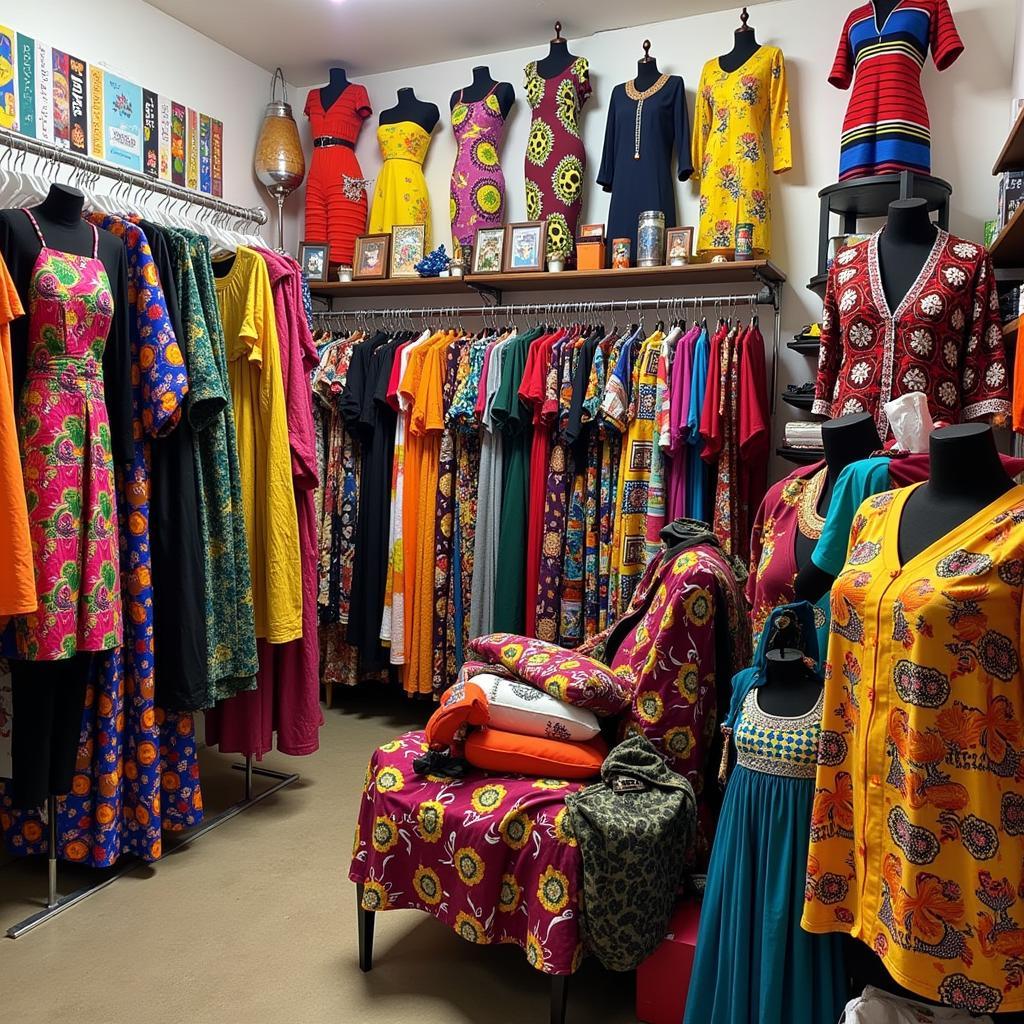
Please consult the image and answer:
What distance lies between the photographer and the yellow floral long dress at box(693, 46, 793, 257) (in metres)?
Answer: 3.58

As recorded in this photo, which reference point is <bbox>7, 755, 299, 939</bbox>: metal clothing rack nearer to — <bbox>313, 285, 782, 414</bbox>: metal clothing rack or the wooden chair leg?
the wooden chair leg

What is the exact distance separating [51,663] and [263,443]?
3.03ft

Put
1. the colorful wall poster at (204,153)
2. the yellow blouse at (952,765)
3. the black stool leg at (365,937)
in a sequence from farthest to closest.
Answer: the colorful wall poster at (204,153) → the black stool leg at (365,937) → the yellow blouse at (952,765)

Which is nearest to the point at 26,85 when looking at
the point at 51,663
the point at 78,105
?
the point at 78,105

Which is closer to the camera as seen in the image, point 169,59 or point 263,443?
point 263,443

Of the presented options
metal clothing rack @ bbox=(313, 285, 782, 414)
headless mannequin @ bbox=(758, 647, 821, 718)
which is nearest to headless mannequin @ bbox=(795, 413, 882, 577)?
headless mannequin @ bbox=(758, 647, 821, 718)

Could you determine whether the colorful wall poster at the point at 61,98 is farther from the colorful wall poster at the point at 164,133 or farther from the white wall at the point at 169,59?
the colorful wall poster at the point at 164,133

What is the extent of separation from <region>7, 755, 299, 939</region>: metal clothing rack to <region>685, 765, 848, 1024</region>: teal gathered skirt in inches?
70.4

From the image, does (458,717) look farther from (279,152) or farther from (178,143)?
(279,152)

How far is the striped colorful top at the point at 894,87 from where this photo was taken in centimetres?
304

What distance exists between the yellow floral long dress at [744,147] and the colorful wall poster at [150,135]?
7.50ft

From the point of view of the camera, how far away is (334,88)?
4492 millimetres

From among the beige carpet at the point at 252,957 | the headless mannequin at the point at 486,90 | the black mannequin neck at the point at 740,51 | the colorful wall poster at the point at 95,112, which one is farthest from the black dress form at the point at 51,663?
the black mannequin neck at the point at 740,51

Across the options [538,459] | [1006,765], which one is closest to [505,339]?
[538,459]
